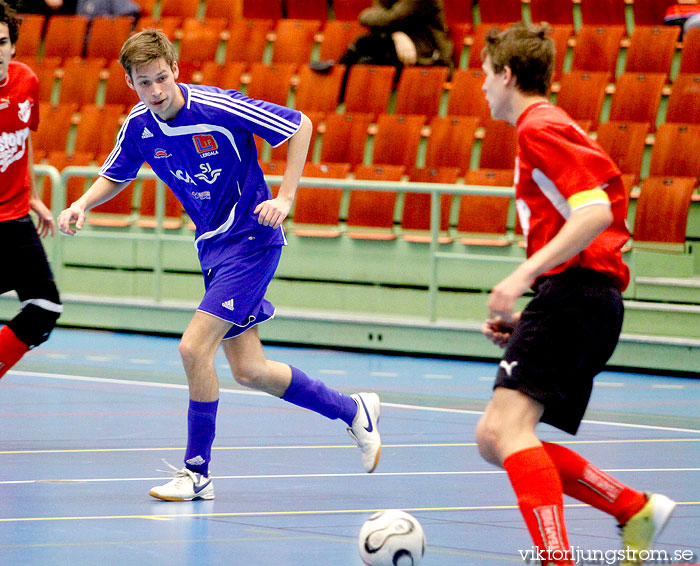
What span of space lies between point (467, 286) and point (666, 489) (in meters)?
5.13

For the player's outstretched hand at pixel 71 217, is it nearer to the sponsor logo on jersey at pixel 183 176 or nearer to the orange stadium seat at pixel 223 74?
the sponsor logo on jersey at pixel 183 176

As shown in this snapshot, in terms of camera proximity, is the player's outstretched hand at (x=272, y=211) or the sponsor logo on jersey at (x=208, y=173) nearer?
the player's outstretched hand at (x=272, y=211)

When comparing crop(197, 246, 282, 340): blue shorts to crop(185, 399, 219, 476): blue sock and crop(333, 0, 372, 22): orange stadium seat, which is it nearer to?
crop(185, 399, 219, 476): blue sock

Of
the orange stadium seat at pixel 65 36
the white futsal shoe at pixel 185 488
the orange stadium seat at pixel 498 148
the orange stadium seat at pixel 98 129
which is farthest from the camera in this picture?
the orange stadium seat at pixel 65 36

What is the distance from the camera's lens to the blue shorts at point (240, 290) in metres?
4.92

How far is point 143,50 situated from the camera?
4727mm

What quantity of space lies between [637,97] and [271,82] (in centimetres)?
362

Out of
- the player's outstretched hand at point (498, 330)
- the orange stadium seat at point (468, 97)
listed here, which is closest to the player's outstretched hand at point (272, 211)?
the player's outstretched hand at point (498, 330)

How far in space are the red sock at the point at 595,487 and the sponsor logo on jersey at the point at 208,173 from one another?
1.95m

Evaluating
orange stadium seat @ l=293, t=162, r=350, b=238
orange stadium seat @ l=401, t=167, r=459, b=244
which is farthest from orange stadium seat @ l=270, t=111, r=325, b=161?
orange stadium seat @ l=401, t=167, r=459, b=244

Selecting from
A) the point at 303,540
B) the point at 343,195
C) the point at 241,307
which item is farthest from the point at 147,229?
the point at 303,540

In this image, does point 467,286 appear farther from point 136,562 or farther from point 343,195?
point 136,562

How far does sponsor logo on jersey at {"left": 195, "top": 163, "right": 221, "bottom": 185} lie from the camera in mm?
5051

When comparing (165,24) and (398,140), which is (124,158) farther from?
(165,24)
